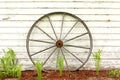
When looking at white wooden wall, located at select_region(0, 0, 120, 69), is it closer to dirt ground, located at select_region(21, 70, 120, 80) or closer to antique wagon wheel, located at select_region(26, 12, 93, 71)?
antique wagon wheel, located at select_region(26, 12, 93, 71)

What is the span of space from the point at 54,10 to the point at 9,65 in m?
1.50

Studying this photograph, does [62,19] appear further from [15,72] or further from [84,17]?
[15,72]

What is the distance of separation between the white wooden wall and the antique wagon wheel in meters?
0.13

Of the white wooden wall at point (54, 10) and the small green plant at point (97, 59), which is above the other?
the white wooden wall at point (54, 10)

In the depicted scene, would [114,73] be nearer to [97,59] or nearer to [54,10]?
[97,59]

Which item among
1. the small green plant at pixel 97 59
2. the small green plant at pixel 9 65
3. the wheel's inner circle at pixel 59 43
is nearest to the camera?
the small green plant at pixel 9 65

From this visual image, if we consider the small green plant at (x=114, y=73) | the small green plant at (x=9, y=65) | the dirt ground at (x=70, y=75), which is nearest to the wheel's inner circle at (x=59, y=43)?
the dirt ground at (x=70, y=75)

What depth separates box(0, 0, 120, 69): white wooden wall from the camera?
7.99m

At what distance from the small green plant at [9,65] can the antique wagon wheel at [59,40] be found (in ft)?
1.23

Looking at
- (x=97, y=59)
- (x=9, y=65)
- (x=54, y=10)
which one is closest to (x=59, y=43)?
(x=54, y=10)

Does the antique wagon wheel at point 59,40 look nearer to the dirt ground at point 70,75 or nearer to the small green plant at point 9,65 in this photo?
the dirt ground at point 70,75

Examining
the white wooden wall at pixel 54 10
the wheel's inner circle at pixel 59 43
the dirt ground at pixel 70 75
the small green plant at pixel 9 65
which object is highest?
the white wooden wall at pixel 54 10

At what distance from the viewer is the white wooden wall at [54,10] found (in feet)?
26.2

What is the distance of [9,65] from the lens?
7910mm
